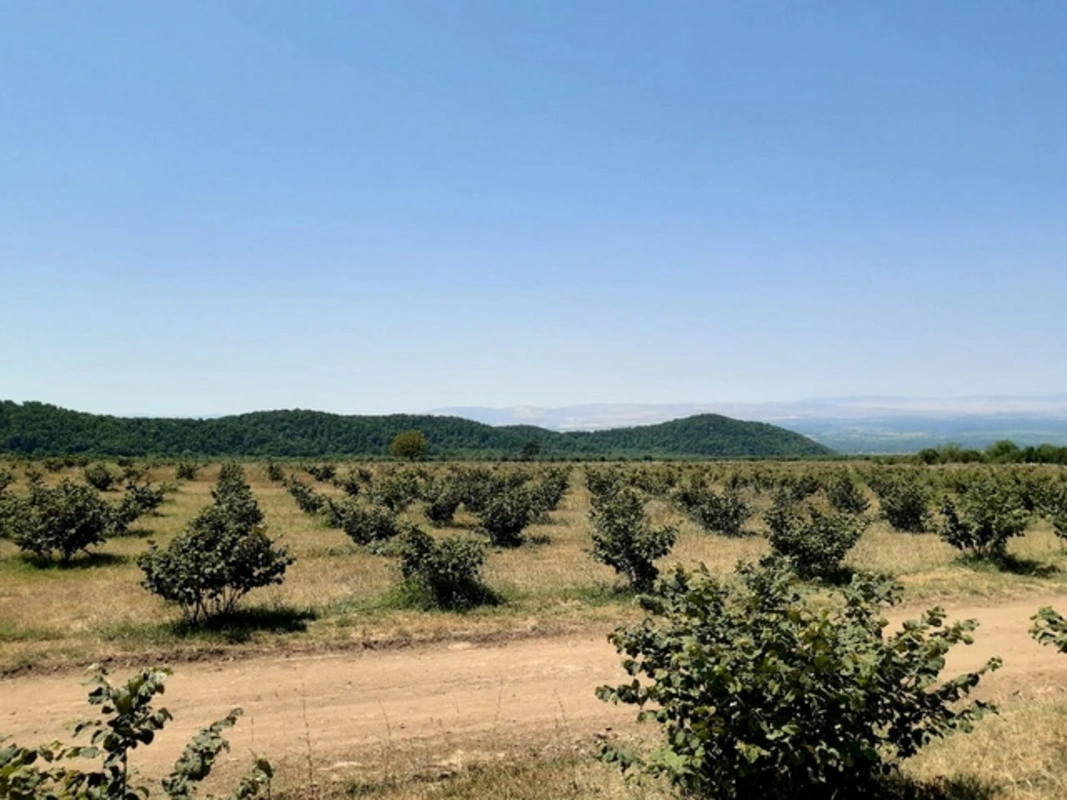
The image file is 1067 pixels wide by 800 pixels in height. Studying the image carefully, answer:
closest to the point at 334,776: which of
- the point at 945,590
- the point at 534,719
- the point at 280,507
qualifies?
the point at 534,719

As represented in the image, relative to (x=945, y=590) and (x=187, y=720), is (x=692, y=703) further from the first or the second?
(x=945, y=590)

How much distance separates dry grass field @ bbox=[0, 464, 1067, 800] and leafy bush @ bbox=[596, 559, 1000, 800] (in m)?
1.93

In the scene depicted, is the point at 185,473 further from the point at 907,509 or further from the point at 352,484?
the point at 907,509

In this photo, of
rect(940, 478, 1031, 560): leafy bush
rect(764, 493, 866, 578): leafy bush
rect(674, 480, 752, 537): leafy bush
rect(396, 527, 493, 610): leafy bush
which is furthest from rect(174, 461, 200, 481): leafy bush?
rect(940, 478, 1031, 560): leafy bush

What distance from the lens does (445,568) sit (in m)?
16.7

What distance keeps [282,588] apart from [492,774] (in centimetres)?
1240

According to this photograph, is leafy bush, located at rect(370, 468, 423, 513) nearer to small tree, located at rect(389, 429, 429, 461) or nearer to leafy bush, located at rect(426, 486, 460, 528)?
leafy bush, located at rect(426, 486, 460, 528)

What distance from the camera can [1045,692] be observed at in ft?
35.9


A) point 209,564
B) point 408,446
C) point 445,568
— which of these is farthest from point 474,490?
point 408,446

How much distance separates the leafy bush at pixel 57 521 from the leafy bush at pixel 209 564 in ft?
30.3

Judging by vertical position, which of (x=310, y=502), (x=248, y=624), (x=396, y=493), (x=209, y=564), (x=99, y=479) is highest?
(x=99, y=479)

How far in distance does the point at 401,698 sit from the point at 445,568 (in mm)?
5592

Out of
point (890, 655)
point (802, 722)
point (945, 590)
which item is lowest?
point (945, 590)

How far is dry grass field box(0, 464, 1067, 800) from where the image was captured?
7.86m
